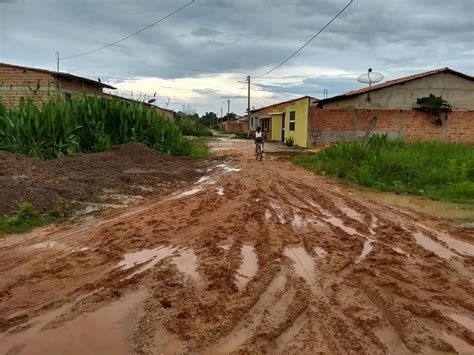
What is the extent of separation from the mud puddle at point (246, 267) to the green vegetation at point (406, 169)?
6051 mm

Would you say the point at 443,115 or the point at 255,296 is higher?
the point at 443,115

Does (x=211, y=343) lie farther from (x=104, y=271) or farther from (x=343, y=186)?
(x=343, y=186)

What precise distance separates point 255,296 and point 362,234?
2.98 metres

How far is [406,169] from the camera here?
12094 millimetres

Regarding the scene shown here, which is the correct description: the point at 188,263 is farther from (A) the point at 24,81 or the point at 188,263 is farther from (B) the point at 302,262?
(A) the point at 24,81

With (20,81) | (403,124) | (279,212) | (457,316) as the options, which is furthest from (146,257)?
(403,124)

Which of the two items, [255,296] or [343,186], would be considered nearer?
[255,296]

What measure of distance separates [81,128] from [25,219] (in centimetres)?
903

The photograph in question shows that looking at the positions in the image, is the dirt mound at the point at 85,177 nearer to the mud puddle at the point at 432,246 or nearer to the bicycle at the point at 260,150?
the bicycle at the point at 260,150

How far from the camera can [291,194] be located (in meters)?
9.53

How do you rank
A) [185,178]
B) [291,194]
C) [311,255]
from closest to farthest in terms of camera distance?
[311,255], [291,194], [185,178]

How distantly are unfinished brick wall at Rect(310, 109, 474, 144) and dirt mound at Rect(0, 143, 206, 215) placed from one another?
981 cm

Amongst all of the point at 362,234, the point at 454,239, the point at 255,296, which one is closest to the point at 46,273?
the point at 255,296

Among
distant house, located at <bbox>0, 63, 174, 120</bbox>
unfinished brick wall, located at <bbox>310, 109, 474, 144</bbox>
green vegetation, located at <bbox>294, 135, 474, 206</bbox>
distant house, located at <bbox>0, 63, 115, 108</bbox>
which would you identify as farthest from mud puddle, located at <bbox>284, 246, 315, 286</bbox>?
unfinished brick wall, located at <bbox>310, 109, 474, 144</bbox>
